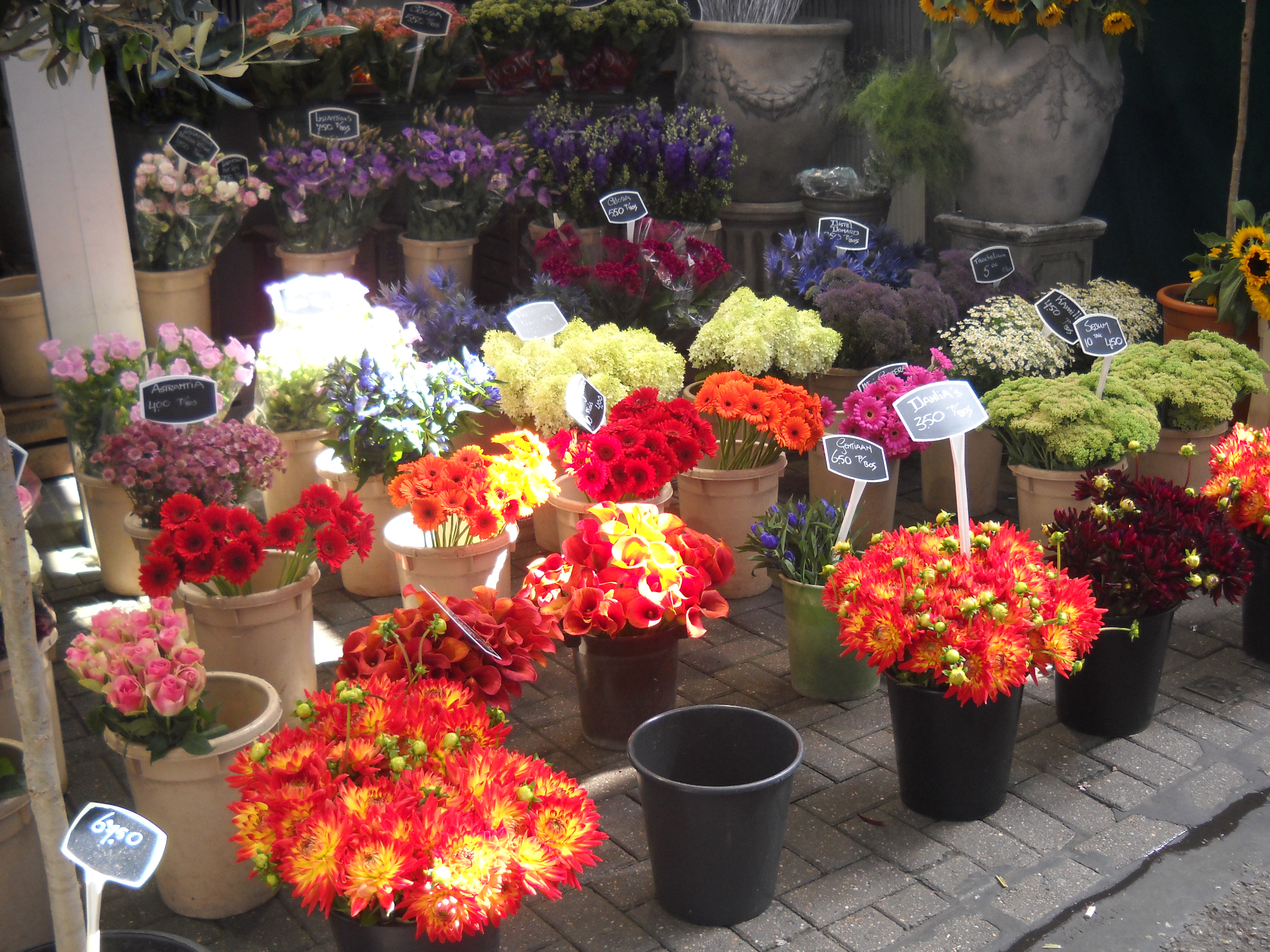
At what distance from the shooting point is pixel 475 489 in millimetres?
3127

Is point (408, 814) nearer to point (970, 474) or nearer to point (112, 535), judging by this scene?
point (112, 535)

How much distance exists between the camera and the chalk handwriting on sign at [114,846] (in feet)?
5.21

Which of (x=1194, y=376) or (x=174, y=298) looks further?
(x=174, y=298)

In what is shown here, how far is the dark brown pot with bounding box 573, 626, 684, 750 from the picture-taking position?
114 inches

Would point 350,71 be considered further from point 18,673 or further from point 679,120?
point 18,673

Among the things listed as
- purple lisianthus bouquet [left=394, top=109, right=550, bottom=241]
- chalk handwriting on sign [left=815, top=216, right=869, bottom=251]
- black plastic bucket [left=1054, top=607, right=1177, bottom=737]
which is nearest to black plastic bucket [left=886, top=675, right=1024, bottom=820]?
black plastic bucket [left=1054, top=607, right=1177, bottom=737]

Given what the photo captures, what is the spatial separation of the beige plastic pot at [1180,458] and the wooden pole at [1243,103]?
1191 millimetres

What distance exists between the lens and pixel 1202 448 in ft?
13.6

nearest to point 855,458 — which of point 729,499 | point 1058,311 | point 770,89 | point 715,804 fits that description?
point 729,499

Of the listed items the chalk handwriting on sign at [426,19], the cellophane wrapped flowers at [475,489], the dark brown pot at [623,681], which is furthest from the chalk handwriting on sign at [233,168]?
the dark brown pot at [623,681]

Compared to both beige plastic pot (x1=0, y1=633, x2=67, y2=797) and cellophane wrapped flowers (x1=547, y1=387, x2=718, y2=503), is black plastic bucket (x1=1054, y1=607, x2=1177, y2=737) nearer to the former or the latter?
cellophane wrapped flowers (x1=547, y1=387, x2=718, y2=503)

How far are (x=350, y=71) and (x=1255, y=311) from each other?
3774mm

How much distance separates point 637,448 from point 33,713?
1709mm

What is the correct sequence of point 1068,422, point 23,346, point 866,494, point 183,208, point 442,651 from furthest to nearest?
1. point 23,346
2. point 183,208
3. point 866,494
4. point 1068,422
5. point 442,651
